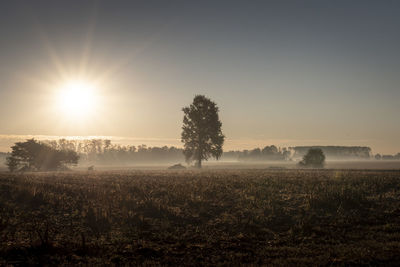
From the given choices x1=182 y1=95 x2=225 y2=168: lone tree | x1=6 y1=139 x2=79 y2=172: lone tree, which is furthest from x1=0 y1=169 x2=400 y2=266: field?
x1=6 y1=139 x2=79 y2=172: lone tree

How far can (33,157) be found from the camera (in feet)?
187

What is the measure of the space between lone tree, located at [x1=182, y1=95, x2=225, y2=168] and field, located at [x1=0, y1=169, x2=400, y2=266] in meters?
33.2

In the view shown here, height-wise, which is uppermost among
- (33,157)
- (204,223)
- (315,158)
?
(33,157)

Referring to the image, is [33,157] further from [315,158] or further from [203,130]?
[315,158]

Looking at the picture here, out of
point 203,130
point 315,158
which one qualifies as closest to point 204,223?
point 203,130

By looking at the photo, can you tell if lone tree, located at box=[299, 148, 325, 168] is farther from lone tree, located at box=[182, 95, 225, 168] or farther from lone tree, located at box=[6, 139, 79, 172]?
lone tree, located at box=[6, 139, 79, 172]

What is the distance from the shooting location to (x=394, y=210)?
1571cm

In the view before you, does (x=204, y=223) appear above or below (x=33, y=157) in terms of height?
below

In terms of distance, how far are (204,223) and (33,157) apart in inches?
2156

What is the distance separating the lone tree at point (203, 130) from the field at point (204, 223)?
3321 cm

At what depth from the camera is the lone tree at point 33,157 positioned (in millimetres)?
55656

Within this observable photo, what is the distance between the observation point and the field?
31.5 ft

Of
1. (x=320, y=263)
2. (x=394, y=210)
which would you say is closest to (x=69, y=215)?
(x=320, y=263)

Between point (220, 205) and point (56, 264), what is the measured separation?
10.2 meters
